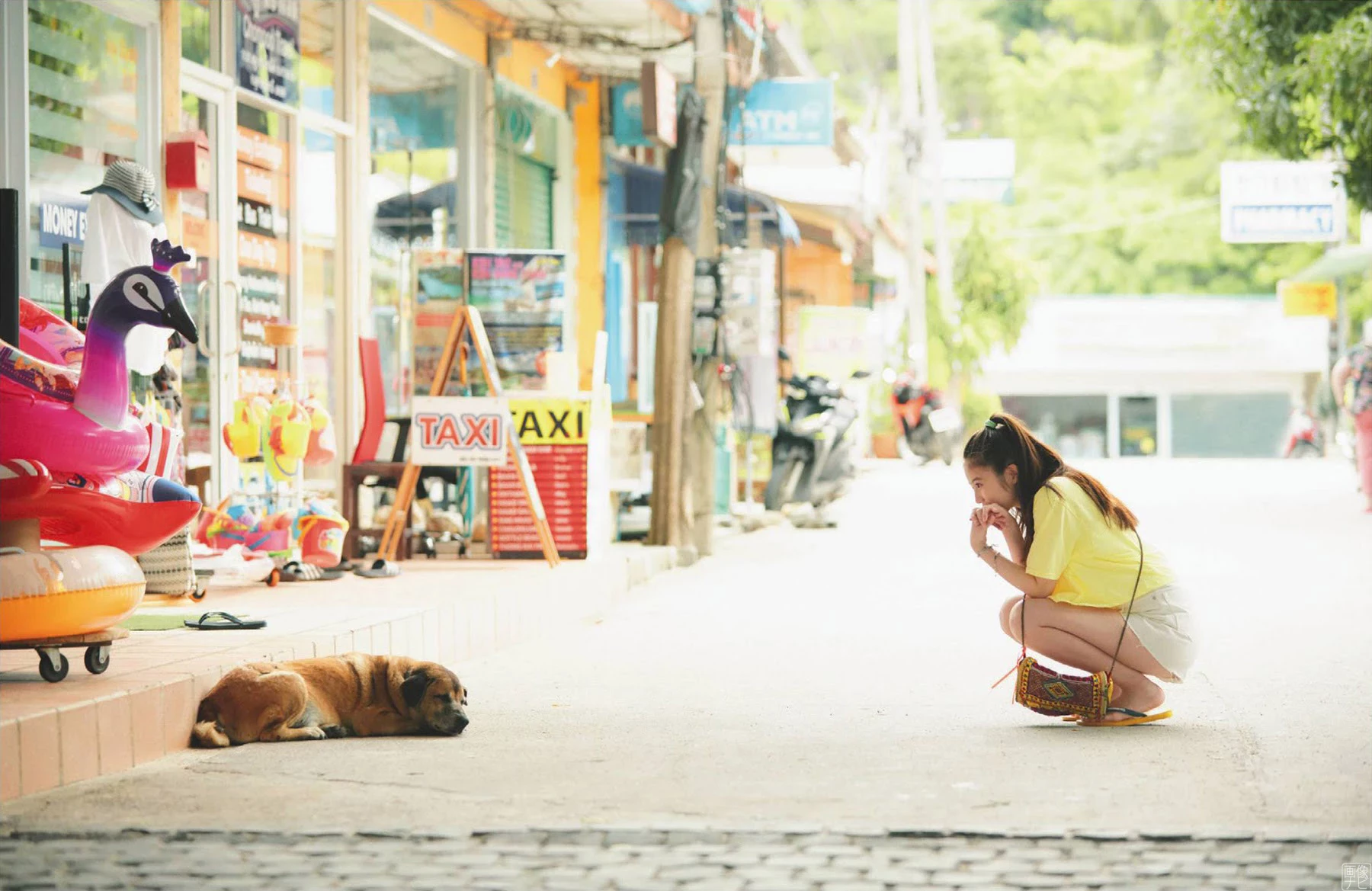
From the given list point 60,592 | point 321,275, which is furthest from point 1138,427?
point 60,592

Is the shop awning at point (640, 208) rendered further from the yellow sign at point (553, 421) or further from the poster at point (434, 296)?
the yellow sign at point (553, 421)

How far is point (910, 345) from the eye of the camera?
35688mm

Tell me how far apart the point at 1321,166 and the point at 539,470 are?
2396 centimetres

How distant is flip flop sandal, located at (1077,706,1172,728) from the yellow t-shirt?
37 cm

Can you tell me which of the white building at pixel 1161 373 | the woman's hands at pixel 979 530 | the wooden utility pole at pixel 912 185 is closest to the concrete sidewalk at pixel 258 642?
the woman's hands at pixel 979 530

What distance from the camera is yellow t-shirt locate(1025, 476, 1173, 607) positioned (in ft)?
20.6

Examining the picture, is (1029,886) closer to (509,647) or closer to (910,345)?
(509,647)

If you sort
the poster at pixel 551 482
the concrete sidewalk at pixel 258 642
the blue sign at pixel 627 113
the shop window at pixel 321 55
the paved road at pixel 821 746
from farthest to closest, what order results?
the blue sign at pixel 627 113 → the shop window at pixel 321 55 → the poster at pixel 551 482 → the concrete sidewalk at pixel 258 642 → the paved road at pixel 821 746

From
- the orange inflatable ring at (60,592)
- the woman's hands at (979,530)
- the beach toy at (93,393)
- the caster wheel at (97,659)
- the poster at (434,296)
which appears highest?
the poster at (434,296)

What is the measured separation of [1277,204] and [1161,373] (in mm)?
14952

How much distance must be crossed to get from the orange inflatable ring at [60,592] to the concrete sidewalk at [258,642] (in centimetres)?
19

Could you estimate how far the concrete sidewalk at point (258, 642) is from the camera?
529 centimetres

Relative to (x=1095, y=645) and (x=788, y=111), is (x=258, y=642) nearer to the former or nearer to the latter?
(x=1095, y=645)

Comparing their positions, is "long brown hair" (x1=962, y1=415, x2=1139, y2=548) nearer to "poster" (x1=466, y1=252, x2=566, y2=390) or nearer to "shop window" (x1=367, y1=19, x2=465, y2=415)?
"poster" (x1=466, y1=252, x2=566, y2=390)
